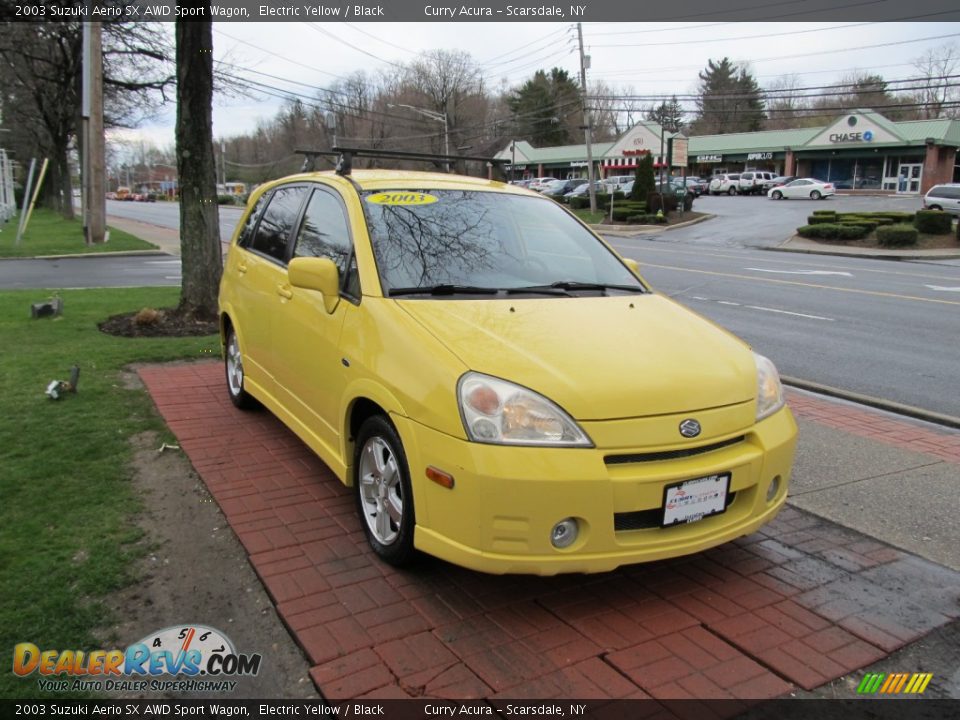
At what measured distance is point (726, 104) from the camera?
93.4 meters

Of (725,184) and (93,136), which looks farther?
(725,184)

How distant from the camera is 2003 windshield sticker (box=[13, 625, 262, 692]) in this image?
8.93 feet

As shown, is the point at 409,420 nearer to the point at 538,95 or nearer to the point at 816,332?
the point at 816,332

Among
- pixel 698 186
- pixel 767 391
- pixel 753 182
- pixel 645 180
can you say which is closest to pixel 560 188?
pixel 698 186

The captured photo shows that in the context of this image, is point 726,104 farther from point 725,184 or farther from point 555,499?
point 555,499

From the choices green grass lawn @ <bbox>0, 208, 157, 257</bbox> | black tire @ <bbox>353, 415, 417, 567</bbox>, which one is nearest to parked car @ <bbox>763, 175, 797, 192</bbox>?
green grass lawn @ <bbox>0, 208, 157, 257</bbox>

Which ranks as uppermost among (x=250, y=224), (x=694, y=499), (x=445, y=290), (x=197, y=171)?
(x=197, y=171)

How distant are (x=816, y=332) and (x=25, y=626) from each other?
397 inches

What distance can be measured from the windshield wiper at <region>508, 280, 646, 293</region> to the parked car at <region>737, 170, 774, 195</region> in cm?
5966

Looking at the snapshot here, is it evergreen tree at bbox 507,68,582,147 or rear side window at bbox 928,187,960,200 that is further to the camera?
evergreen tree at bbox 507,68,582,147

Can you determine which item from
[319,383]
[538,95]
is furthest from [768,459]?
[538,95]

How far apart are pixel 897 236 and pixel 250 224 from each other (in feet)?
90.1

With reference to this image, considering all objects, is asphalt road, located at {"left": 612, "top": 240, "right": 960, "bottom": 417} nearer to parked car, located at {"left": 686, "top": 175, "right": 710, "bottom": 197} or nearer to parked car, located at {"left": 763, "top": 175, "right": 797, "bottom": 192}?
parked car, located at {"left": 763, "top": 175, "right": 797, "bottom": 192}

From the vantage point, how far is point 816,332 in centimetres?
1059
